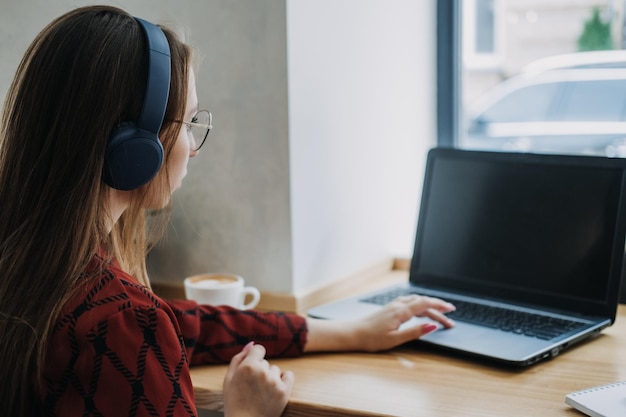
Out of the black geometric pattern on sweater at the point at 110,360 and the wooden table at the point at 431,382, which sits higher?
the black geometric pattern on sweater at the point at 110,360

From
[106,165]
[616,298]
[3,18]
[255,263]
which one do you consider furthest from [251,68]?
[616,298]

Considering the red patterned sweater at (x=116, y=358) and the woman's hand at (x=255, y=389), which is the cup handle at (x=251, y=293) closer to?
the woman's hand at (x=255, y=389)

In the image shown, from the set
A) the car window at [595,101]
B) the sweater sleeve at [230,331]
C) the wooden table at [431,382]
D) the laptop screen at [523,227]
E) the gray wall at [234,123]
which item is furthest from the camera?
the car window at [595,101]

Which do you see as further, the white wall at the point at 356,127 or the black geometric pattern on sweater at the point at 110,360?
the white wall at the point at 356,127

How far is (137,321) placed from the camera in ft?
2.90

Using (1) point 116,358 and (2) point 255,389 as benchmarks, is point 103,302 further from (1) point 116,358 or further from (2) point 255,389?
(2) point 255,389

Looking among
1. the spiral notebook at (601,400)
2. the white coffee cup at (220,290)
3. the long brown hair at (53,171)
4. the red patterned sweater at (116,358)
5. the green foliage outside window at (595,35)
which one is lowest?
the spiral notebook at (601,400)

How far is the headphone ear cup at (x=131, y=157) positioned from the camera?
2.96ft

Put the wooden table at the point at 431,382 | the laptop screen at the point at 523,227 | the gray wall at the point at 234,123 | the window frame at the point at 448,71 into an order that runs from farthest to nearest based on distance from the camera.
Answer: the window frame at the point at 448,71, the gray wall at the point at 234,123, the laptop screen at the point at 523,227, the wooden table at the point at 431,382

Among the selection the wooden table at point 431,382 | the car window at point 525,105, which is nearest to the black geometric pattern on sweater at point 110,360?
the wooden table at point 431,382

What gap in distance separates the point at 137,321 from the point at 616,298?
30.4 inches

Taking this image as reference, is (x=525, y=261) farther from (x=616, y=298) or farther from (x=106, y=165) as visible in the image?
(x=106, y=165)

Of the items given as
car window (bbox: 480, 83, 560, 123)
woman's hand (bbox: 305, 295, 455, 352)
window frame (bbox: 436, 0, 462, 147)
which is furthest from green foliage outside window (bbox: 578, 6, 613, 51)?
woman's hand (bbox: 305, 295, 455, 352)

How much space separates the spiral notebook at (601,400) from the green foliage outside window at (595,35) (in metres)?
0.92
